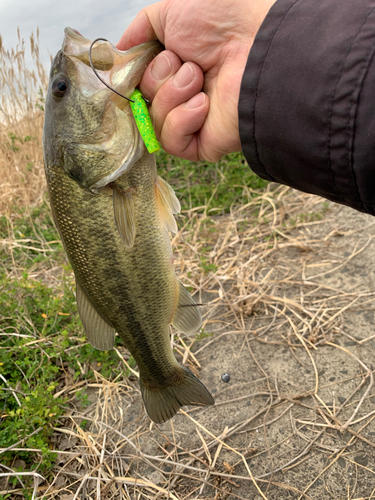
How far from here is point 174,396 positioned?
76.7 inches

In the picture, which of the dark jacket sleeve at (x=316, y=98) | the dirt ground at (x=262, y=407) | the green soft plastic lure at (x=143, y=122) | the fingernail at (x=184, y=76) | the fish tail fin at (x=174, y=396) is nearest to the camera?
the dark jacket sleeve at (x=316, y=98)

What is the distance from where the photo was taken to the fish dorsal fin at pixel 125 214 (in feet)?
5.33

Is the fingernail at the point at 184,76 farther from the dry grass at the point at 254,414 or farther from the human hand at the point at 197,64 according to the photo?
the dry grass at the point at 254,414

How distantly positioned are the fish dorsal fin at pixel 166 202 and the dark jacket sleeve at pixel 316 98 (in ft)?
1.60

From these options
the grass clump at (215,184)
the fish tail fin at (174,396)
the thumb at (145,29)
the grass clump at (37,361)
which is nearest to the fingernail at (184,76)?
the thumb at (145,29)

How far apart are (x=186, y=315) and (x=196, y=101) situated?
1.04m

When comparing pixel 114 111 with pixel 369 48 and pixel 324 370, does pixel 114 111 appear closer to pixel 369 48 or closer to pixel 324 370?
pixel 369 48

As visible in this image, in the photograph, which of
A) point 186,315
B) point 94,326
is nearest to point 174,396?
point 186,315

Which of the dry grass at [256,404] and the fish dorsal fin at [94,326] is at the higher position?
the fish dorsal fin at [94,326]

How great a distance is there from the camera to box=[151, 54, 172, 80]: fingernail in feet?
5.40

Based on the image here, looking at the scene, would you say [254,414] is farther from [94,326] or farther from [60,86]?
[60,86]

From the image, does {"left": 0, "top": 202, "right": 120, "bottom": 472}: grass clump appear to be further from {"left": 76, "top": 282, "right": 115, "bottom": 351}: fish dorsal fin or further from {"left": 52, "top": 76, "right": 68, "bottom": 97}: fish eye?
{"left": 52, "top": 76, "right": 68, "bottom": 97}: fish eye

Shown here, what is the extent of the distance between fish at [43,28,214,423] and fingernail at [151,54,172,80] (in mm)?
56

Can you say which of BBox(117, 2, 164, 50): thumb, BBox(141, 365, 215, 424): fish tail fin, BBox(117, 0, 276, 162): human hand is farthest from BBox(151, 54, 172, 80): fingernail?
BBox(141, 365, 215, 424): fish tail fin
